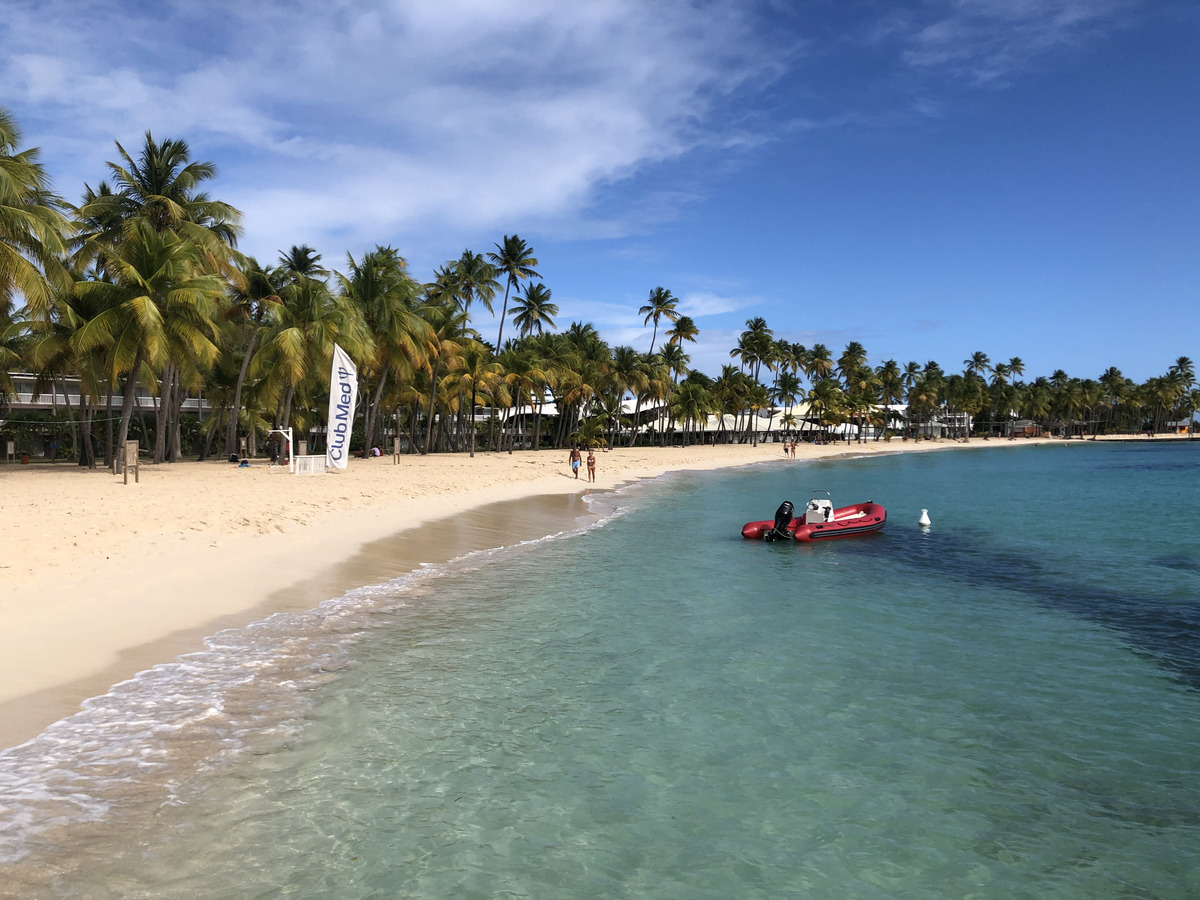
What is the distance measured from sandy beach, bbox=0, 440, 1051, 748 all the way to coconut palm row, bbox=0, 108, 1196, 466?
18.7ft

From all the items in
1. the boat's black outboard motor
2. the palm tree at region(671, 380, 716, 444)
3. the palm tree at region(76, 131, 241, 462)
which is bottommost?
the boat's black outboard motor

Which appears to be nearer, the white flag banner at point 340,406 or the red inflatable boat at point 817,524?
the red inflatable boat at point 817,524

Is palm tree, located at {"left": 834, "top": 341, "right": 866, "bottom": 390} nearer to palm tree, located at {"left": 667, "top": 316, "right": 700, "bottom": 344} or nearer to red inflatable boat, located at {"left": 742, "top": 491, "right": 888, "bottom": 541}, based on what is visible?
palm tree, located at {"left": 667, "top": 316, "right": 700, "bottom": 344}

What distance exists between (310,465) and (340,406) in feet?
9.32

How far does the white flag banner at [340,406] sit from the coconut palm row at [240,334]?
520 centimetres

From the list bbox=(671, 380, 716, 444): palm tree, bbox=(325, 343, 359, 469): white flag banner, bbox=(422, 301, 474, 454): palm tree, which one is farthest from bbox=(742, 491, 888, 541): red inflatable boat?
bbox=(671, 380, 716, 444): palm tree

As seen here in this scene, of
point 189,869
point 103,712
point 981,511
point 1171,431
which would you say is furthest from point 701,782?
point 1171,431

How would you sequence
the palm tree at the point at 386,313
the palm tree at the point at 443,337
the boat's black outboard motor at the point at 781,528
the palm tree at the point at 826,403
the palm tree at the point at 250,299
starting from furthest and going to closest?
the palm tree at the point at 826,403 → the palm tree at the point at 443,337 → the palm tree at the point at 386,313 → the palm tree at the point at 250,299 → the boat's black outboard motor at the point at 781,528

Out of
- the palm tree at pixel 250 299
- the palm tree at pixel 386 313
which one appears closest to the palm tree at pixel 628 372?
the palm tree at pixel 386 313

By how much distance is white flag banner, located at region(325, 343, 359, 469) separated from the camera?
26.3m

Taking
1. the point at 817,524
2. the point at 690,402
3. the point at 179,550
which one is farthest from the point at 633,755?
the point at 690,402

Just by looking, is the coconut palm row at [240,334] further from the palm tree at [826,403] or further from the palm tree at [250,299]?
the palm tree at [826,403]

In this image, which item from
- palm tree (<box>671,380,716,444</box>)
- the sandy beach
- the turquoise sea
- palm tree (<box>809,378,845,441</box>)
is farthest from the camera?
palm tree (<box>809,378,845,441</box>)

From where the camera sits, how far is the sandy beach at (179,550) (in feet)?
24.6
